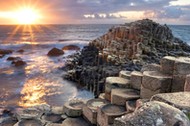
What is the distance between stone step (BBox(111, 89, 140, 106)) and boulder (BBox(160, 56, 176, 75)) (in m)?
1.06

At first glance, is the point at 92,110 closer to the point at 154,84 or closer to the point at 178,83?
the point at 154,84

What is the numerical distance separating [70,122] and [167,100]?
4.27 metres

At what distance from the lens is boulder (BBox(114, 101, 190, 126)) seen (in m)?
2.97

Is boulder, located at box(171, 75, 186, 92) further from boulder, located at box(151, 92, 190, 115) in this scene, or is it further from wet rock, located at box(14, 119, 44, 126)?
wet rock, located at box(14, 119, 44, 126)

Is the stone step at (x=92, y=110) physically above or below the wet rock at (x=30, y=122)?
above

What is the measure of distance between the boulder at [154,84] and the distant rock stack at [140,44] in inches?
582

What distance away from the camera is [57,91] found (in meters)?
18.8

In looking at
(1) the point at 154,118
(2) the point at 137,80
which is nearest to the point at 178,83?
(2) the point at 137,80

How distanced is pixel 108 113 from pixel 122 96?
69 cm

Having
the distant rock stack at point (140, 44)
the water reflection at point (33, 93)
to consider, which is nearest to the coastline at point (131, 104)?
the water reflection at point (33, 93)

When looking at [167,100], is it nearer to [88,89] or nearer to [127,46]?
[88,89]

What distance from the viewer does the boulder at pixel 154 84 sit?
6.45 meters

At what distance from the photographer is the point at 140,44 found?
939 inches

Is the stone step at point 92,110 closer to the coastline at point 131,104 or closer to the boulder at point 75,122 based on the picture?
the coastline at point 131,104
